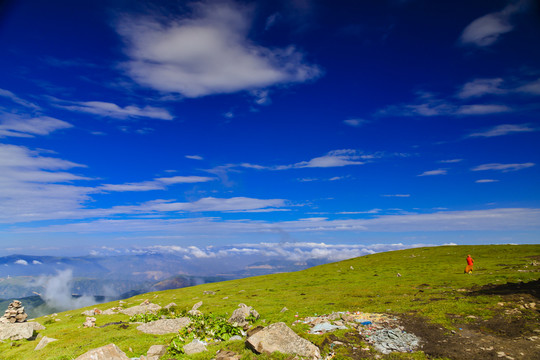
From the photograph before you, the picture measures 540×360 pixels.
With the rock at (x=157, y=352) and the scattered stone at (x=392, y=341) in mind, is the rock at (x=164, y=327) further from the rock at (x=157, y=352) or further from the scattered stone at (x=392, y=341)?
the scattered stone at (x=392, y=341)

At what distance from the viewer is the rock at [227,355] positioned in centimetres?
1694

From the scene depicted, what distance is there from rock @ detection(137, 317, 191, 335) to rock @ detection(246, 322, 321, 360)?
47.1ft

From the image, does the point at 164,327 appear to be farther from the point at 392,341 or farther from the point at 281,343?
the point at 392,341

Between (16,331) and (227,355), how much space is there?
29296mm

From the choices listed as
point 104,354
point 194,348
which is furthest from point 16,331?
point 194,348

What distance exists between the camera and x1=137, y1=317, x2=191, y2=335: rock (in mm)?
27750

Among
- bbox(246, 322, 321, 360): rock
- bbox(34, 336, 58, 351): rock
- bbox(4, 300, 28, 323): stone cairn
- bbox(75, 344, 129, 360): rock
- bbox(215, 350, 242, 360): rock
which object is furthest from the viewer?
bbox(4, 300, 28, 323): stone cairn

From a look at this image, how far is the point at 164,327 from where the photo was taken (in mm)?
28875

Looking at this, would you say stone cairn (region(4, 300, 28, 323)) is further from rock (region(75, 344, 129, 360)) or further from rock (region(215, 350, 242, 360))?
rock (region(215, 350, 242, 360))

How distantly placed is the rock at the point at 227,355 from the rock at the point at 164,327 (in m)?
12.2

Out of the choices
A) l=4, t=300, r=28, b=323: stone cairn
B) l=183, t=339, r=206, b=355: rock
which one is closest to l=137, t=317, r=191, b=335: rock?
l=183, t=339, r=206, b=355: rock

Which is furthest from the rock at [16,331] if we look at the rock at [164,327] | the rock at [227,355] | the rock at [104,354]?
the rock at [227,355]

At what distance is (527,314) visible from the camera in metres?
20.6

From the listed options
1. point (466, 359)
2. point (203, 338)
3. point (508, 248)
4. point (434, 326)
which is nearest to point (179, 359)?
point (203, 338)
